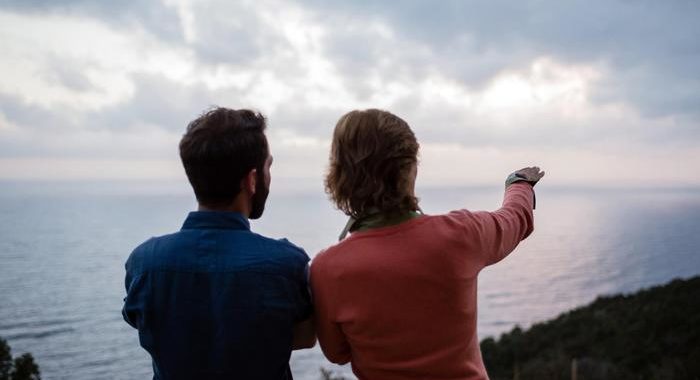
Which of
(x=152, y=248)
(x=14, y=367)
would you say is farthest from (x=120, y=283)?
(x=152, y=248)

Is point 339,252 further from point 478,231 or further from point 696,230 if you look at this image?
point 696,230

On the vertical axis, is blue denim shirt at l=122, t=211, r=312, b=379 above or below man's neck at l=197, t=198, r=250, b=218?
below

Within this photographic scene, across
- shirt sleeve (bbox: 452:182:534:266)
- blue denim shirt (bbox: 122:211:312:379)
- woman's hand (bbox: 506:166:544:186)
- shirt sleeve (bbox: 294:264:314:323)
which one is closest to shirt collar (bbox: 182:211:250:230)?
blue denim shirt (bbox: 122:211:312:379)

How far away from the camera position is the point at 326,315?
1.88 m

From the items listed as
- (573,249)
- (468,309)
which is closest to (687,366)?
(468,309)

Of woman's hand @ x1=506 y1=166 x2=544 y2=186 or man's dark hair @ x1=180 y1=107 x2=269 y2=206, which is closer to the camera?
man's dark hair @ x1=180 y1=107 x2=269 y2=206

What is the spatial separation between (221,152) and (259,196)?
242mm

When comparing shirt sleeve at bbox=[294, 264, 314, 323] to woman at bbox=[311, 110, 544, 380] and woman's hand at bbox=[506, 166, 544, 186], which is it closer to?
woman at bbox=[311, 110, 544, 380]

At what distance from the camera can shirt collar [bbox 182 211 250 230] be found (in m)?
1.81

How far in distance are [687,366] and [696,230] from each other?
99.9m

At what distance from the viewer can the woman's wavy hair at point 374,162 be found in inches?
71.0

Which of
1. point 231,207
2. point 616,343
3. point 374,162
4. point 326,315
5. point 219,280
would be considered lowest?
point 616,343

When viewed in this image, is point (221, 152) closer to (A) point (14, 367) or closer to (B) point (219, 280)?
(B) point (219, 280)

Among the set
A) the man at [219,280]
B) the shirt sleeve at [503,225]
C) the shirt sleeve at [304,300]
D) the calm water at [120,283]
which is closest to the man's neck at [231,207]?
the man at [219,280]
